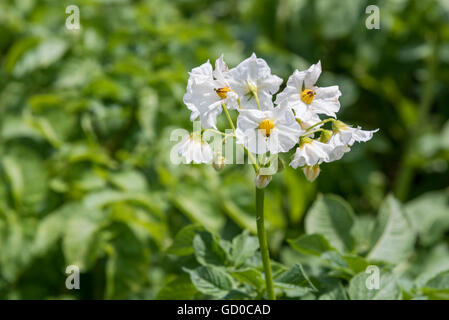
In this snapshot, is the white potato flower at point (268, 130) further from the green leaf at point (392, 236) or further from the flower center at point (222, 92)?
the green leaf at point (392, 236)

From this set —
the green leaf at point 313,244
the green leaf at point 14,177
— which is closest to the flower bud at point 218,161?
the green leaf at point 313,244

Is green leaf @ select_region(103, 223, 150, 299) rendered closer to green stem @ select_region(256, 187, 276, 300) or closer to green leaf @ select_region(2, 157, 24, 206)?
green leaf @ select_region(2, 157, 24, 206)

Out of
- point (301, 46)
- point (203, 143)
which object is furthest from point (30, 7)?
point (203, 143)

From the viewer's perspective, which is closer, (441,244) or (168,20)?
(441,244)

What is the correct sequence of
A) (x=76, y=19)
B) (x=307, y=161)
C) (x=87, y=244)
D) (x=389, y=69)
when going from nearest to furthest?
1. (x=307, y=161)
2. (x=87, y=244)
3. (x=76, y=19)
4. (x=389, y=69)

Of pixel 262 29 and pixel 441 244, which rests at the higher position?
pixel 262 29

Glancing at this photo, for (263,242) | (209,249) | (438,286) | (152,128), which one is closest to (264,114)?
(263,242)
